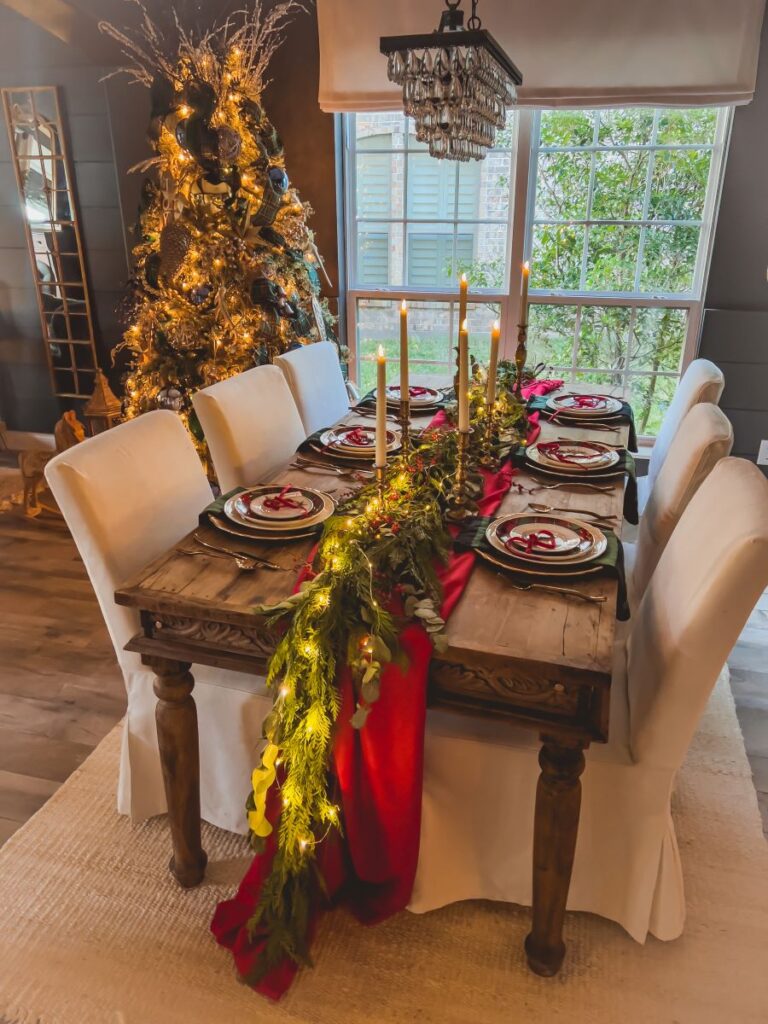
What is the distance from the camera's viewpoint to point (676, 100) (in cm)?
328

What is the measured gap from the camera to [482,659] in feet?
4.11

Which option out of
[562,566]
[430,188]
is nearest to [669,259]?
[430,188]

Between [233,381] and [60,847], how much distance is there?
1325mm

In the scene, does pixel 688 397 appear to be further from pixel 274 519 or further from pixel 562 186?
pixel 562 186

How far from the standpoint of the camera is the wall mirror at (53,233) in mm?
4043

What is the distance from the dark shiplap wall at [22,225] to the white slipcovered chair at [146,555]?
8.19 ft

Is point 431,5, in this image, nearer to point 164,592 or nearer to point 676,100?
point 676,100

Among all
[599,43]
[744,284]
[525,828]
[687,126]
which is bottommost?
[525,828]

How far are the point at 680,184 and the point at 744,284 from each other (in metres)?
0.58

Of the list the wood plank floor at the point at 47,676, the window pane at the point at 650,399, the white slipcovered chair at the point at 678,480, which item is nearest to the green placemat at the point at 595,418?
the white slipcovered chair at the point at 678,480

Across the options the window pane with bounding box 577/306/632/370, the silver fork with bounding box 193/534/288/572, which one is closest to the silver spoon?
the silver fork with bounding box 193/534/288/572

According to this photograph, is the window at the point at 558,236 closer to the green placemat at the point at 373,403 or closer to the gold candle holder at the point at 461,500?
the green placemat at the point at 373,403

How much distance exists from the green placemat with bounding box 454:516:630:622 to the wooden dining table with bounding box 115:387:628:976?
2cm

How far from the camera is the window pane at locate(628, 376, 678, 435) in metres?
3.84
